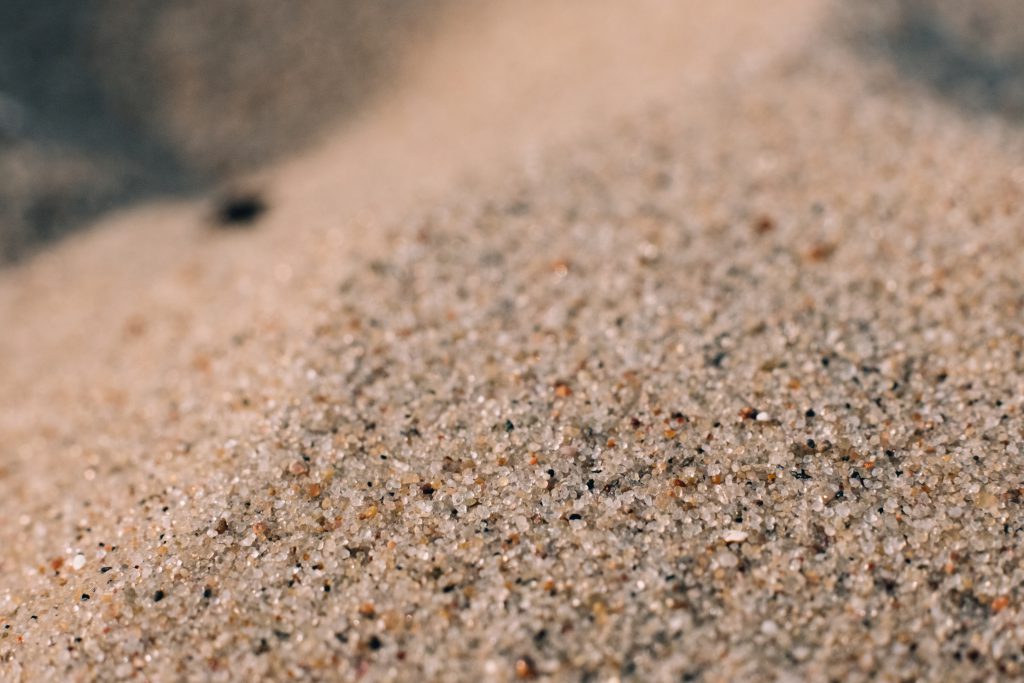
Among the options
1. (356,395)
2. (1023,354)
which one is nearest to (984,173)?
(1023,354)

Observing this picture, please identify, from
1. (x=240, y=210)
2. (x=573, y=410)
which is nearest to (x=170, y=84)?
(x=240, y=210)

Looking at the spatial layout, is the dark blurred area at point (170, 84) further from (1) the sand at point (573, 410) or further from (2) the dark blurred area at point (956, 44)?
(2) the dark blurred area at point (956, 44)

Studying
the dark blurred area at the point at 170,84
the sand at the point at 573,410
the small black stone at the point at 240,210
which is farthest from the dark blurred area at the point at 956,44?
the small black stone at the point at 240,210

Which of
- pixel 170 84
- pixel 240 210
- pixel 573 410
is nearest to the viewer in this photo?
pixel 573 410

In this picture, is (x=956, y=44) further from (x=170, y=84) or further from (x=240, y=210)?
(x=170, y=84)

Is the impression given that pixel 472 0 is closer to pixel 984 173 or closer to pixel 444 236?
pixel 444 236

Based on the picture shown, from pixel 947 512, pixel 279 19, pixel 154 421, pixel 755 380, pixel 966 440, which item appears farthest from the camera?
pixel 279 19

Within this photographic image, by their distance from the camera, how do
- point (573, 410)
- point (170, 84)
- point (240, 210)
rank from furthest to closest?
point (170, 84), point (240, 210), point (573, 410)
